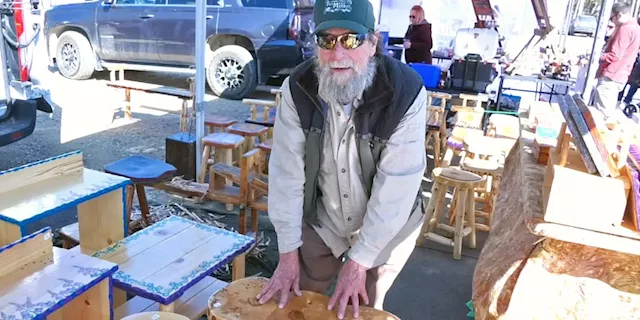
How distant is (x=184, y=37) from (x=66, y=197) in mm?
6031

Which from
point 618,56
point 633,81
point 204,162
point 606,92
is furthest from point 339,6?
point 633,81

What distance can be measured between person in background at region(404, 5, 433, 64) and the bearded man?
5.89 m

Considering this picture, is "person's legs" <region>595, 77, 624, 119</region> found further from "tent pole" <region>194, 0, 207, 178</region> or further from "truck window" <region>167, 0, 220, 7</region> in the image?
"truck window" <region>167, 0, 220, 7</region>

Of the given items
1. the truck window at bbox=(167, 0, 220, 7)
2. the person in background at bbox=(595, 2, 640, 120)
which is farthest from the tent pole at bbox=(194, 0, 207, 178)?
the person in background at bbox=(595, 2, 640, 120)

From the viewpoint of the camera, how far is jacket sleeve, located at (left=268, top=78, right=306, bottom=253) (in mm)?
1851

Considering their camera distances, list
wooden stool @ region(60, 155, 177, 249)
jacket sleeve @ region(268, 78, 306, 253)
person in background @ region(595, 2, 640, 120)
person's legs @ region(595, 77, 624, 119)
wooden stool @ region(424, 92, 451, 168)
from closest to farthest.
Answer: jacket sleeve @ region(268, 78, 306, 253)
wooden stool @ region(60, 155, 177, 249)
wooden stool @ region(424, 92, 451, 168)
person in background @ region(595, 2, 640, 120)
person's legs @ region(595, 77, 624, 119)

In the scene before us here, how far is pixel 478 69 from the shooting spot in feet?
21.7

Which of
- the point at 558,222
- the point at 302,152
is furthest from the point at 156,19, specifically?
the point at 558,222

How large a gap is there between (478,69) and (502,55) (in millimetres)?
2210

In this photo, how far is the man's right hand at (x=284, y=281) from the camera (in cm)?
175

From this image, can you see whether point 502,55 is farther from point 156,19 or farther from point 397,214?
point 397,214

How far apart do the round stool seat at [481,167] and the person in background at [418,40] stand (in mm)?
3878

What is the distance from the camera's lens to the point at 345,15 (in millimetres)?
1642

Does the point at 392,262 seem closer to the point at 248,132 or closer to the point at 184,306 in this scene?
the point at 184,306
